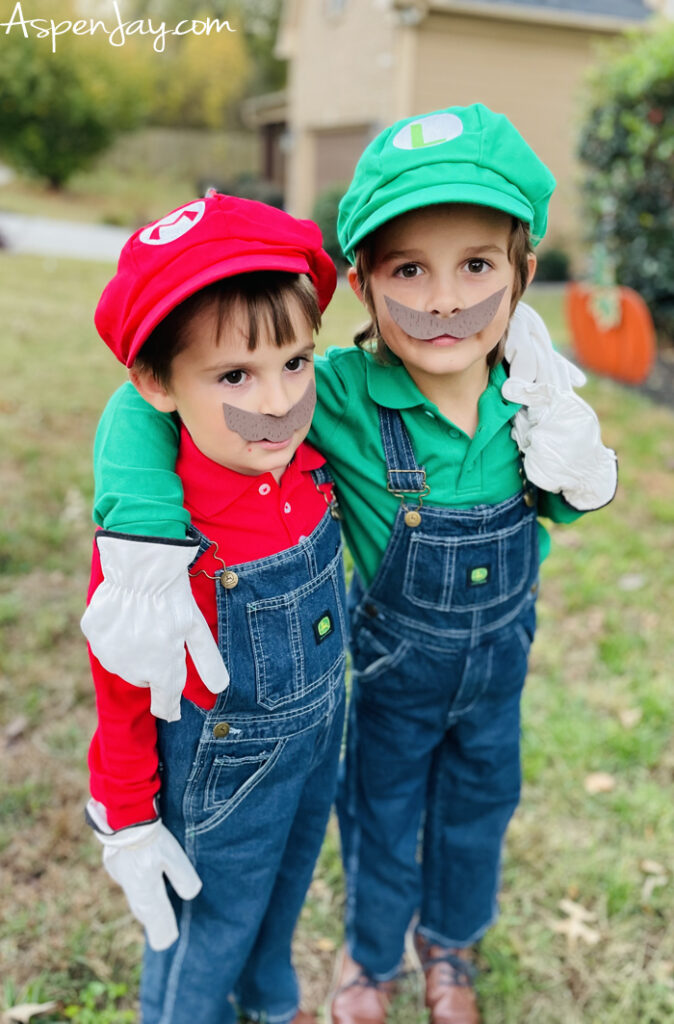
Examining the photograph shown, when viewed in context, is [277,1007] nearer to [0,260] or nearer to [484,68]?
[0,260]

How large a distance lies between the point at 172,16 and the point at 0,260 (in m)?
26.3

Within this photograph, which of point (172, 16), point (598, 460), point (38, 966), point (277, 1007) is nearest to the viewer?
point (598, 460)

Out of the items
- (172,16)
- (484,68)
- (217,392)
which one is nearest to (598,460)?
(217,392)

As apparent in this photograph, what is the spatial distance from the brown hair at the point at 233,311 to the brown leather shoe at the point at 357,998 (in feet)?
4.68

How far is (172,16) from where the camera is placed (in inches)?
1235

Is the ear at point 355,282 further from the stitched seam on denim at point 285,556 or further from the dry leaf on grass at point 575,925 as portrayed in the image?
the dry leaf on grass at point 575,925

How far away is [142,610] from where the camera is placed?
45.5 inches

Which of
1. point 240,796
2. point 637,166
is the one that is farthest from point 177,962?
point 637,166

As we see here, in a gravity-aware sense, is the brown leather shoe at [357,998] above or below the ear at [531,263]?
below

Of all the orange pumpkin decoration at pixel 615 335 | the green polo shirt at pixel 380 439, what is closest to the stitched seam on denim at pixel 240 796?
the green polo shirt at pixel 380 439

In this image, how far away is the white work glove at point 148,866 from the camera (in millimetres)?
1359

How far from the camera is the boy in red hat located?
3.75 ft

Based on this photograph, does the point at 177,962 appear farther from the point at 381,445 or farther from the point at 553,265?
the point at 553,265

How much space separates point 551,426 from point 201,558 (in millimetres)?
640
